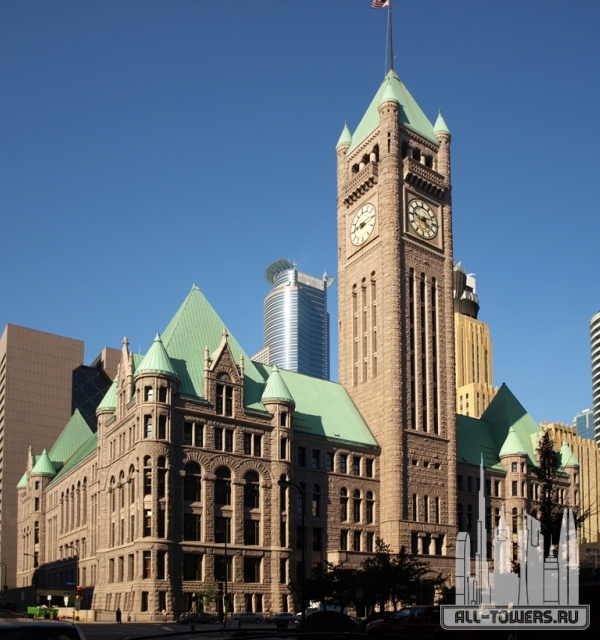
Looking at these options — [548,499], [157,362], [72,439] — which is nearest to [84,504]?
[72,439]

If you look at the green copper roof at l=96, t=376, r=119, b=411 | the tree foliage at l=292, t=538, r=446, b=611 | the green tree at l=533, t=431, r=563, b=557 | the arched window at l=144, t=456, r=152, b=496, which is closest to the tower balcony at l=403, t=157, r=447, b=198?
the green copper roof at l=96, t=376, r=119, b=411

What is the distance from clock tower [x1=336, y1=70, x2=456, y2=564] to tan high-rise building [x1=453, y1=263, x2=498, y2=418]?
83.5m

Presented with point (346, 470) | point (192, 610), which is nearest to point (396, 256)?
point (346, 470)

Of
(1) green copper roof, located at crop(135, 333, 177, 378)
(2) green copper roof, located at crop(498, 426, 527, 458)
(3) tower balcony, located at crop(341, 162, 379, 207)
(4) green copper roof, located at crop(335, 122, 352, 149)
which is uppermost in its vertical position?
(4) green copper roof, located at crop(335, 122, 352, 149)

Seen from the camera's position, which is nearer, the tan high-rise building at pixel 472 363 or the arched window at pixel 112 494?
the arched window at pixel 112 494

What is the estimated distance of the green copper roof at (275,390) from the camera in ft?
271

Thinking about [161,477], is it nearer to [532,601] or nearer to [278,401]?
[278,401]

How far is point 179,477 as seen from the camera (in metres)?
75.2

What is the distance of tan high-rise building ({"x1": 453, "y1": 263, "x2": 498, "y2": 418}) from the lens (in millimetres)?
181875

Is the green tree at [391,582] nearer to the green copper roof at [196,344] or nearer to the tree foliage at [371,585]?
the tree foliage at [371,585]

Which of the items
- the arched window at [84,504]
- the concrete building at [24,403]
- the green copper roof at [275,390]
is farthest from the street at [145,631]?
the concrete building at [24,403]

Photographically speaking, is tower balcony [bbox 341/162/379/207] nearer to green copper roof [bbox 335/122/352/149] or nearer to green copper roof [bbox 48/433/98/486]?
green copper roof [bbox 335/122/352/149]

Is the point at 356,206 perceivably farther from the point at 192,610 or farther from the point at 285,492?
the point at 192,610

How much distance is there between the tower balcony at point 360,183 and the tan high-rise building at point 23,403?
372 feet
